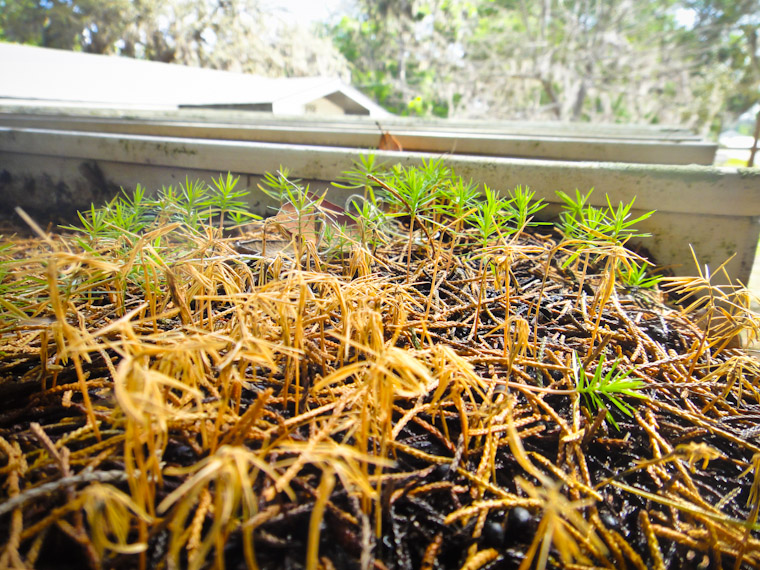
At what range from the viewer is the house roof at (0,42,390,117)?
26.8 feet

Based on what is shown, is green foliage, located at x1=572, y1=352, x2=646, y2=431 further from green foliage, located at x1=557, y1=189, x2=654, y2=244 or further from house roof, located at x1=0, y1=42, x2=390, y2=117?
house roof, located at x1=0, y1=42, x2=390, y2=117

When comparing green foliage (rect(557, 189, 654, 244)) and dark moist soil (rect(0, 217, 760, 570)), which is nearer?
dark moist soil (rect(0, 217, 760, 570))

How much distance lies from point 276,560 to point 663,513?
71cm

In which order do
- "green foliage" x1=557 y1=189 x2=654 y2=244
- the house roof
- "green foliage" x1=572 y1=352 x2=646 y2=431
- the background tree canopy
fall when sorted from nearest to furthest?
"green foliage" x1=572 y1=352 x2=646 y2=431
"green foliage" x1=557 y1=189 x2=654 y2=244
the house roof
the background tree canopy

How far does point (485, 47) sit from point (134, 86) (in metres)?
19.7

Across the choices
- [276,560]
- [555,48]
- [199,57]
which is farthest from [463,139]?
[199,57]

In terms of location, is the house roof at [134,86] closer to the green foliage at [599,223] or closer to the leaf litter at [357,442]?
the green foliage at [599,223]

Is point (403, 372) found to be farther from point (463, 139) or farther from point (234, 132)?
point (234, 132)

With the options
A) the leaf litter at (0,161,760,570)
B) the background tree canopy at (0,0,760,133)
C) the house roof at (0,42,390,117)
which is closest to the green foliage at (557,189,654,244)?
the leaf litter at (0,161,760,570)

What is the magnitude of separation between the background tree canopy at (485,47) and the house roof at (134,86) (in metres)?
8.51

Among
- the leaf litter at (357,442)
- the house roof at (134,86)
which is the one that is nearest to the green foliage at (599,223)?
the leaf litter at (357,442)

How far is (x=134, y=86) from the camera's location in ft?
32.4

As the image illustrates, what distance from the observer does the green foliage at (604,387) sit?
87 centimetres

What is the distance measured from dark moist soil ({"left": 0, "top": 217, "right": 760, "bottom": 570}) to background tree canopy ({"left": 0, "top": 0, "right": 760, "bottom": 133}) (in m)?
18.9
